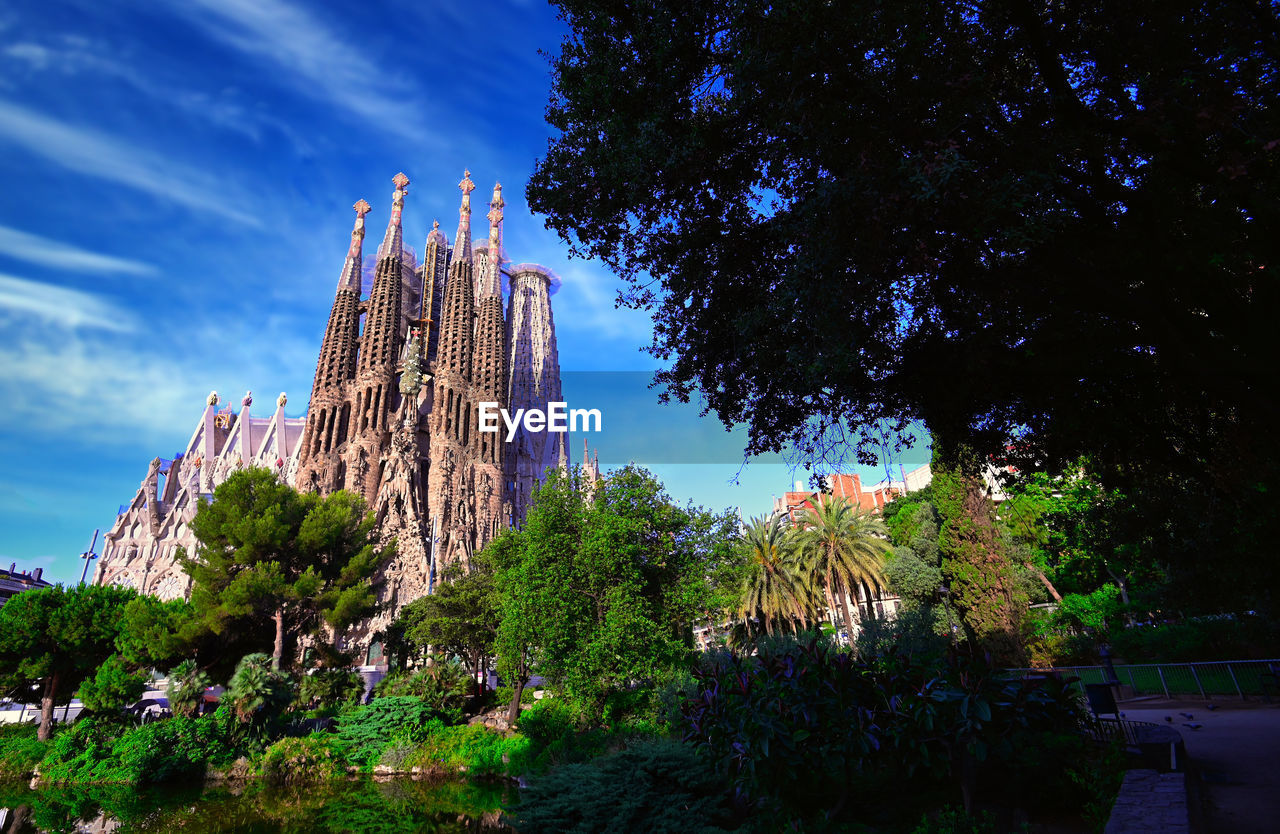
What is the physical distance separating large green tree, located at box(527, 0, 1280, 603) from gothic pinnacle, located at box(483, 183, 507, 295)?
2155 inches

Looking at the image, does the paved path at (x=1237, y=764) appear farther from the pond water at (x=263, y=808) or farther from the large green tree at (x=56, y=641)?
the large green tree at (x=56, y=641)

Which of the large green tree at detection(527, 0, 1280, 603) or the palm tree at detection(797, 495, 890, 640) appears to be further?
the palm tree at detection(797, 495, 890, 640)

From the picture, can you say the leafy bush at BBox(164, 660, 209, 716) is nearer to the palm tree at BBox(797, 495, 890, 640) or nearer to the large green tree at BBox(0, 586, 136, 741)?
the large green tree at BBox(0, 586, 136, 741)

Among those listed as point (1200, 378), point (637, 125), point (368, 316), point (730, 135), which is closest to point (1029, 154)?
point (1200, 378)

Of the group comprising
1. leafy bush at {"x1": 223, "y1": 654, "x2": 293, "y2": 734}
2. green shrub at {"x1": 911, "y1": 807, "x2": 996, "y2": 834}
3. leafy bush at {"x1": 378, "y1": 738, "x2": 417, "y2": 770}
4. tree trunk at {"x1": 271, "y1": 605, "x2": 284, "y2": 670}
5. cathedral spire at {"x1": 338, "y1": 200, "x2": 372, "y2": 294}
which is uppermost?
cathedral spire at {"x1": 338, "y1": 200, "x2": 372, "y2": 294}

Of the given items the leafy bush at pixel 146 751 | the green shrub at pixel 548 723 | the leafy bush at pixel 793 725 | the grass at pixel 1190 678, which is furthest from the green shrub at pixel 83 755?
the grass at pixel 1190 678

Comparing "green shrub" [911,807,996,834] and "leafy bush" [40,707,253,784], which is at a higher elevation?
"green shrub" [911,807,996,834]

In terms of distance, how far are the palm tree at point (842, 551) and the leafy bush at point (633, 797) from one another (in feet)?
71.9

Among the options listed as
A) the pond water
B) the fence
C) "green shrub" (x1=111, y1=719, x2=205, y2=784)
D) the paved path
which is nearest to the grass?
the fence

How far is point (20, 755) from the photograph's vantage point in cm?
2025

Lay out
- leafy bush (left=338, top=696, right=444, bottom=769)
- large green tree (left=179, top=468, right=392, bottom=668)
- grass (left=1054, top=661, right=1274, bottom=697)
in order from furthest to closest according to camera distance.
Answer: large green tree (left=179, top=468, right=392, bottom=668), leafy bush (left=338, top=696, right=444, bottom=769), grass (left=1054, top=661, right=1274, bottom=697)

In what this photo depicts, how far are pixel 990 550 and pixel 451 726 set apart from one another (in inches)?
896

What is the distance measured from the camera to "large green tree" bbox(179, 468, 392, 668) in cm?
2478

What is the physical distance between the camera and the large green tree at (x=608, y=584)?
57.4 ft
